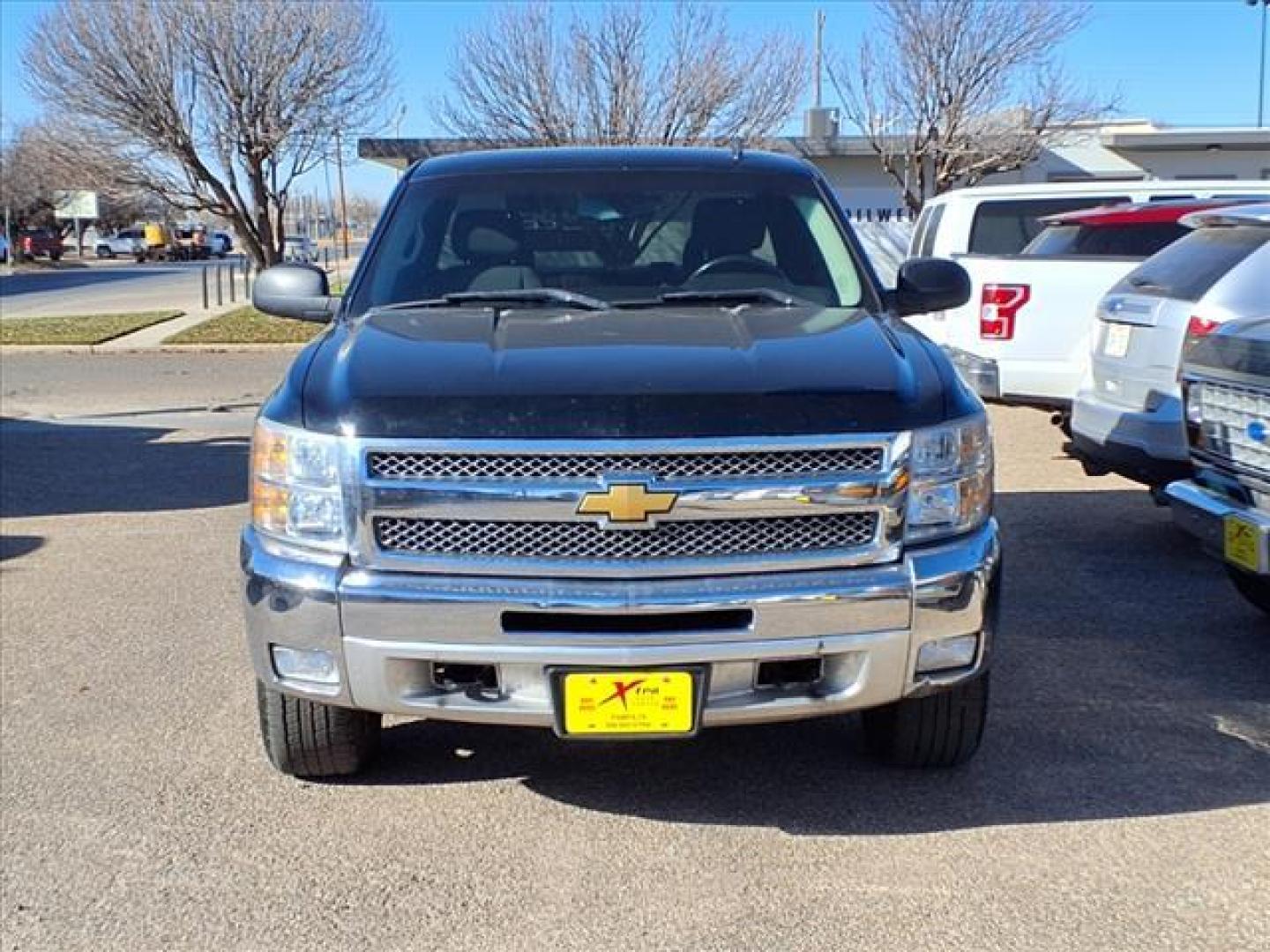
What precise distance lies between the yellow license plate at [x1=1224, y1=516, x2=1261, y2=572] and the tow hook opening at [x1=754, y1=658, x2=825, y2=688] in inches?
76.1

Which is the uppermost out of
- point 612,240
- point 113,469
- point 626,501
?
point 612,240

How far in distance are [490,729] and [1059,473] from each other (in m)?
5.79

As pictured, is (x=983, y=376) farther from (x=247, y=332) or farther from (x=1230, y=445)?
(x=247, y=332)

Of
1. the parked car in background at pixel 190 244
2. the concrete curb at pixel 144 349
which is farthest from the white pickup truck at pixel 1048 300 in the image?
the parked car in background at pixel 190 244

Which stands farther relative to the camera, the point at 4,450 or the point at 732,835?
the point at 4,450

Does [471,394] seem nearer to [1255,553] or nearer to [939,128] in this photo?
[1255,553]

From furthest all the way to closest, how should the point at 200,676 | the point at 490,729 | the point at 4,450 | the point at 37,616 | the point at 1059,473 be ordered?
the point at 4,450
the point at 1059,473
the point at 37,616
the point at 200,676
the point at 490,729

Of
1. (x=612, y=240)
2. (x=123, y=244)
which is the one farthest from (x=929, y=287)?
(x=123, y=244)

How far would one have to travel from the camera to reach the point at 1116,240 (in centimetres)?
910

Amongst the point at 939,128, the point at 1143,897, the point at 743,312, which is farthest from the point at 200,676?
the point at 939,128

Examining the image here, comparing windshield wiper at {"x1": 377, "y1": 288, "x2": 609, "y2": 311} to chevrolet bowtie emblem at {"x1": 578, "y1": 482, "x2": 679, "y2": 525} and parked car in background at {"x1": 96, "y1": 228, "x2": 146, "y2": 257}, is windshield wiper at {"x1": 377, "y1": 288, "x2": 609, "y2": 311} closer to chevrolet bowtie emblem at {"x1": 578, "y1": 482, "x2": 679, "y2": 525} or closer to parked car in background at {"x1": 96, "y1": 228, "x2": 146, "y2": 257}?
chevrolet bowtie emblem at {"x1": 578, "y1": 482, "x2": 679, "y2": 525}

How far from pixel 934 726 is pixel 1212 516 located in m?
1.64

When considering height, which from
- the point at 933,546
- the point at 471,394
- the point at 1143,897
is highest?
the point at 471,394

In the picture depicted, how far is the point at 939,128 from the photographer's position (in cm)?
2677
